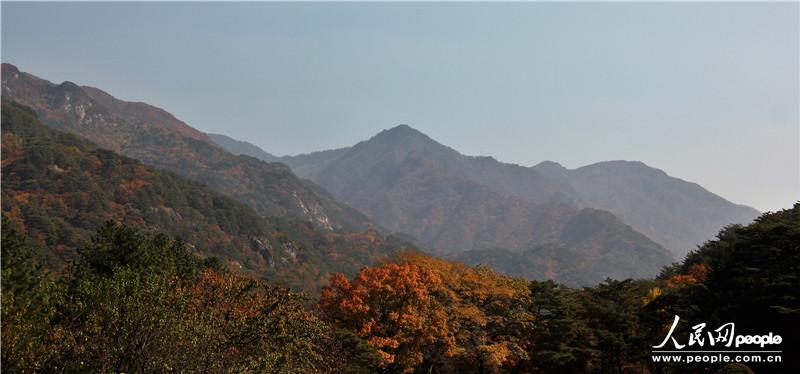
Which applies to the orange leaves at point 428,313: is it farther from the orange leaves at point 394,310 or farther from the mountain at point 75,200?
the mountain at point 75,200

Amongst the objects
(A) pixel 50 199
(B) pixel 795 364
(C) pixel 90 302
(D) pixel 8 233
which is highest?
(B) pixel 795 364

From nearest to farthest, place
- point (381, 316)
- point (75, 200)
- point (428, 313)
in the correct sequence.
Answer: point (381, 316) → point (428, 313) → point (75, 200)

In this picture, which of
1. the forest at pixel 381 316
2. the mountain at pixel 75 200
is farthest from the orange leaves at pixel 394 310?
the mountain at pixel 75 200

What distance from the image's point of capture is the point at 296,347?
71.6 feet

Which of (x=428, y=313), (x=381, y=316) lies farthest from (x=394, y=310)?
(x=428, y=313)

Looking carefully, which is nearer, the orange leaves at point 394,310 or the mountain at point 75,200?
the orange leaves at point 394,310

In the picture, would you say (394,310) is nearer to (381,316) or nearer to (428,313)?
(381,316)

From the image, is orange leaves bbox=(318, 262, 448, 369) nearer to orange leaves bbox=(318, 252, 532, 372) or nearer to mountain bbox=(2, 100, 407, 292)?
orange leaves bbox=(318, 252, 532, 372)

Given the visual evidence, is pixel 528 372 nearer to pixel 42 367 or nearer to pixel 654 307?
pixel 654 307

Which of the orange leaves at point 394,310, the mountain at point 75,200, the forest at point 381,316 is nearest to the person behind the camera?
the forest at point 381,316

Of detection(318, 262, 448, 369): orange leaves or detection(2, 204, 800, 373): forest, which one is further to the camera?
detection(318, 262, 448, 369): orange leaves

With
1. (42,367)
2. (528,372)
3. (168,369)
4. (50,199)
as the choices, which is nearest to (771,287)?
(528,372)

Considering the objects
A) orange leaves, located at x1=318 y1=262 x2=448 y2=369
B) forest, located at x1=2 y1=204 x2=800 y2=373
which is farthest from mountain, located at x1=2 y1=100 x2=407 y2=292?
orange leaves, located at x1=318 y1=262 x2=448 y2=369

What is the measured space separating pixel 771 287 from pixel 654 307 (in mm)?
8717
